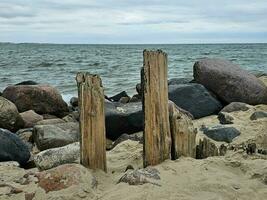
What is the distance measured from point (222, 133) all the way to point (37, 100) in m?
6.13

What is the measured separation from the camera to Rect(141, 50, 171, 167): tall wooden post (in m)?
4.93

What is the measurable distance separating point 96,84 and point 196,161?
1.36m

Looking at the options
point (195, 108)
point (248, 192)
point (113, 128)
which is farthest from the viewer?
point (195, 108)

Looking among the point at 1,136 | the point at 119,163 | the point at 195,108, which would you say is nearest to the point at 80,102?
the point at 119,163

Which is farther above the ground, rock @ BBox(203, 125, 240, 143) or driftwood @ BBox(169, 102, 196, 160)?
driftwood @ BBox(169, 102, 196, 160)

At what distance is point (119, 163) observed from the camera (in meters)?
5.71

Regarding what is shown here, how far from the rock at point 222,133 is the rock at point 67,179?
3.13 meters

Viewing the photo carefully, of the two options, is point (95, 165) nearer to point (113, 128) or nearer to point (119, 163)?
point (119, 163)

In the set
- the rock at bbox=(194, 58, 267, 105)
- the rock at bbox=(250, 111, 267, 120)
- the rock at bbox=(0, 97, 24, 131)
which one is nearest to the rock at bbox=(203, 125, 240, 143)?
the rock at bbox=(250, 111, 267, 120)

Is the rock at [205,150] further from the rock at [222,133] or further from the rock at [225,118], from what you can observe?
the rock at [225,118]

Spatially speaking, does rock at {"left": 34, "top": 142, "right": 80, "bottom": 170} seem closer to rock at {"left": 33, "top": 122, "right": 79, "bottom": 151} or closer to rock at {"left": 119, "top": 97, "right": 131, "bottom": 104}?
rock at {"left": 33, "top": 122, "right": 79, "bottom": 151}

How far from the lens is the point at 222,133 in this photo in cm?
742

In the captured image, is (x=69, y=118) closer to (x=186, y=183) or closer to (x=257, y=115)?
(x=257, y=115)

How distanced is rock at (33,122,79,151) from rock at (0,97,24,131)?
59.6 inches
